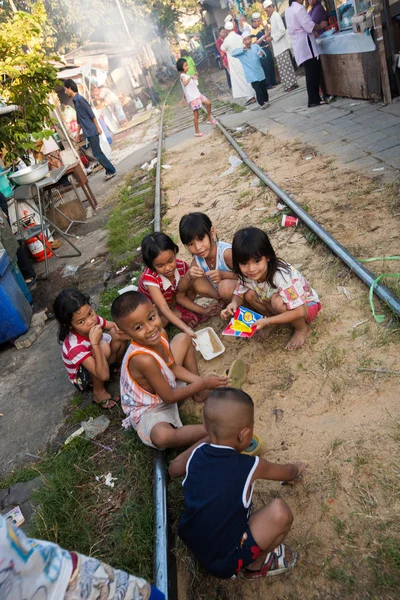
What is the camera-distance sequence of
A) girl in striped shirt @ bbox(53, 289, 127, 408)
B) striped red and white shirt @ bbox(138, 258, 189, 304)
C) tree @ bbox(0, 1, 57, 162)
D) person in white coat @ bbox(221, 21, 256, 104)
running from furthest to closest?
person in white coat @ bbox(221, 21, 256, 104)
tree @ bbox(0, 1, 57, 162)
striped red and white shirt @ bbox(138, 258, 189, 304)
girl in striped shirt @ bbox(53, 289, 127, 408)

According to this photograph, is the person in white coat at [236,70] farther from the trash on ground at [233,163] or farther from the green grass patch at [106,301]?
the green grass patch at [106,301]

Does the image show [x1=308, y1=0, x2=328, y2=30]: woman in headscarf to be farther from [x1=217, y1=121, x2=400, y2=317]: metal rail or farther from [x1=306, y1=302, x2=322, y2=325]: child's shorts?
[x1=306, y1=302, x2=322, y2=325]: child's shorts

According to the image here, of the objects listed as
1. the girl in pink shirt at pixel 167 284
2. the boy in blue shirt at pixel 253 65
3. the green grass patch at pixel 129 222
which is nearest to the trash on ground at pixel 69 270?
the green grass patch at pixel 129 222

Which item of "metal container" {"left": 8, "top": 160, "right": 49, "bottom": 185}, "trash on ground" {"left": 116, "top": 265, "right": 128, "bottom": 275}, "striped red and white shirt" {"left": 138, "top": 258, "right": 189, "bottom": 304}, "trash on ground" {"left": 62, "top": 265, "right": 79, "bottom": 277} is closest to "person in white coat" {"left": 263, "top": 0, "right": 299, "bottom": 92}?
"metal container" {"left": 8, "top": 160, "right": 49, "bottom": 185}

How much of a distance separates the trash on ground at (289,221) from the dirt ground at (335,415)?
8 centimetres

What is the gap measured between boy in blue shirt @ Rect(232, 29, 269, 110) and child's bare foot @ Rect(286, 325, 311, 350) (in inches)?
405

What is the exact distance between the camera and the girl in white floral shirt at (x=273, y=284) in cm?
293

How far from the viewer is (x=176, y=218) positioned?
269 inches

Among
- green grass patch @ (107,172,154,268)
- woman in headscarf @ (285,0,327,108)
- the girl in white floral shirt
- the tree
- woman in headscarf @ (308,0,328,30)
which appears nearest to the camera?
the girl in white floral shirt

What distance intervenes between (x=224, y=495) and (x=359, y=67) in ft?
27.5

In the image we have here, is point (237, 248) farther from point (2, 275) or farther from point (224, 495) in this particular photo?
point (2, 275)

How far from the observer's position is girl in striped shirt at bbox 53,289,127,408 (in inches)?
131

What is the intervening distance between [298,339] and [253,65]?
34.1 feet

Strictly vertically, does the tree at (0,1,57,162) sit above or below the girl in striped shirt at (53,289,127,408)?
above
